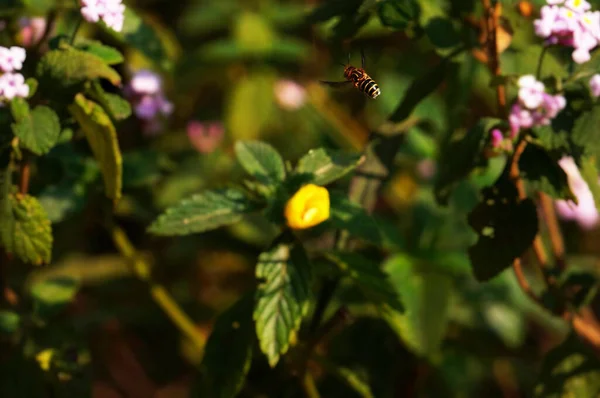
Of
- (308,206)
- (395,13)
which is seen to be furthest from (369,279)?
(395,13)

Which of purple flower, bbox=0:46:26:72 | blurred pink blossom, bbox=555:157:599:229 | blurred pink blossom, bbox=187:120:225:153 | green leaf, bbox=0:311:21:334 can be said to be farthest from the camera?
blurred pink blossom, bbox=187:120:225:153

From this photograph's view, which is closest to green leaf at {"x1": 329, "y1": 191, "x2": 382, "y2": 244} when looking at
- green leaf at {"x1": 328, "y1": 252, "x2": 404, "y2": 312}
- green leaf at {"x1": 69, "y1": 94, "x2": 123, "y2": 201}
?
green leaf at {"x1": 328, "y1": 252, "x2": 404, "y2": 312}

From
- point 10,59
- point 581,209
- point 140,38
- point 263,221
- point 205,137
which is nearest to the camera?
point 10,59

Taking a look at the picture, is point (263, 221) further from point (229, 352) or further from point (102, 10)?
point (102, 10)

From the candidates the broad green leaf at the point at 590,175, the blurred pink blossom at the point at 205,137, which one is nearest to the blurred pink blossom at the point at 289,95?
the blurred pink blossom at the point at 205,137

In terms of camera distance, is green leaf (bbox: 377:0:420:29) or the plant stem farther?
the plant stem

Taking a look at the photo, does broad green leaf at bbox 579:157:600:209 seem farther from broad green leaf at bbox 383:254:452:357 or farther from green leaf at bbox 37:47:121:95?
green leaf at bbox 37:47:121:95

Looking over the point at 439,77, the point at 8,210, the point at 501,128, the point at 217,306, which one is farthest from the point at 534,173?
the point at 217,306
